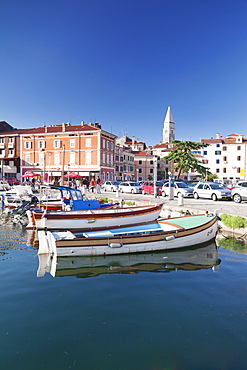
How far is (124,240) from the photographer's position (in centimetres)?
1105

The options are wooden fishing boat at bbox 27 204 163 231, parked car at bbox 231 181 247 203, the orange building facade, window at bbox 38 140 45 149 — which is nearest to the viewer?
wooden fishing boat at bbox 27 204 163 231

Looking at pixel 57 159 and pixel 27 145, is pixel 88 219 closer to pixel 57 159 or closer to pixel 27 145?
pixel 57 159

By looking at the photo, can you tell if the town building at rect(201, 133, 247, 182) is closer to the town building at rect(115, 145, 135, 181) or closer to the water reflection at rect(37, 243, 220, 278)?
the town building at rect(115, 145, 135, 181)

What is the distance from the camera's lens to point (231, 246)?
12852 mm

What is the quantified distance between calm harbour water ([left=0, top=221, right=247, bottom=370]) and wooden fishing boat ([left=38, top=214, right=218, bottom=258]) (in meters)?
0.48

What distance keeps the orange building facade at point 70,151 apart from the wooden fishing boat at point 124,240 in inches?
1724

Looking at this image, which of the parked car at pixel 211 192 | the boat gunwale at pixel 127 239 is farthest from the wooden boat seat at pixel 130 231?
the parked car at pixel 211 192

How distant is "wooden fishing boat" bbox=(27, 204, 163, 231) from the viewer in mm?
14828

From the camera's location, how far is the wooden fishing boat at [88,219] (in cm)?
1483

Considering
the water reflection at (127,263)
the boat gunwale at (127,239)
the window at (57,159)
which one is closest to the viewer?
the water reflection at (127,263)

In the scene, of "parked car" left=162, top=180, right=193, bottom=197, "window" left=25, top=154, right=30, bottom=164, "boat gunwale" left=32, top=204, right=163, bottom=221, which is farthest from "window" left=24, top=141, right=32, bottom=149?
"boat gunwale" left=32, top=204, right=163, bottom=221

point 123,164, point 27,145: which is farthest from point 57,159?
point 123,164

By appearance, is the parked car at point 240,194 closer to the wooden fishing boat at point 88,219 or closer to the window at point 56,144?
the wooden fishing boat at point 88,219

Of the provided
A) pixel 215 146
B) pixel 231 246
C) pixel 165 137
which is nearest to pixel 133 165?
pixel 215 146
